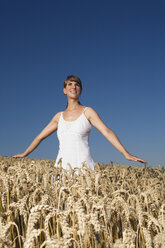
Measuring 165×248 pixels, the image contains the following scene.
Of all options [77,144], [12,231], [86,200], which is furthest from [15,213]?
[77,144]

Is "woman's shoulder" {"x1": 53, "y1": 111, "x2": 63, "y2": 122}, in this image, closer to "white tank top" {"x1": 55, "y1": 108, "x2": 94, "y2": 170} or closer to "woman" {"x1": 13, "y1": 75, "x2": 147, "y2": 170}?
"woman" {"x1": 13, "y1": 75, "x2": 147, "y2": 170}

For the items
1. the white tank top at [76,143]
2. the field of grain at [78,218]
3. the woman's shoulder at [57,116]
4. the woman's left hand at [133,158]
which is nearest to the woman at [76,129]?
the white tank top at [76,143]

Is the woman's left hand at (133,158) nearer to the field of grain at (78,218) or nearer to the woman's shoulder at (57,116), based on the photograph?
the field of grain at (78,218)

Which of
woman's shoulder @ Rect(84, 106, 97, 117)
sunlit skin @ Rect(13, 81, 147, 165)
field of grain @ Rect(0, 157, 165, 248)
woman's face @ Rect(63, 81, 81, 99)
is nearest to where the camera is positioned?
field of grain @ Rect(0, 157, 165, 248)

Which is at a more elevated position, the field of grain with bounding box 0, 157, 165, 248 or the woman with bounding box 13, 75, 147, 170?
the woman with bounding box 13, 75, 147, 170

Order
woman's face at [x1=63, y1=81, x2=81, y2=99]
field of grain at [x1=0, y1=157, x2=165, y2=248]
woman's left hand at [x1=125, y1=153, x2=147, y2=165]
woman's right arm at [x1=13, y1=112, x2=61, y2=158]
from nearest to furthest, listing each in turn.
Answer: field of grain at [x1=0, y1=157, x2=165, y2=248]
woman's left hand at [x1=125, y1=153, x2=147, y2=165]
woman's face at [x1=63, y1=81, x2=81, y2=99]
woman's right arm at [x1=13, y1=112, x2=61, y2=158]

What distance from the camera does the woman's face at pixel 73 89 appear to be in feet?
19.2

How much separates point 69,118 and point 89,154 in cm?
89

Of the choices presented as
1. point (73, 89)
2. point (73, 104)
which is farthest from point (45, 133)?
point (73, 89)

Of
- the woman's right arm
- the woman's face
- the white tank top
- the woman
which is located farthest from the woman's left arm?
the woman's right arm

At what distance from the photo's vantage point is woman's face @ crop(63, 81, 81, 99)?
5.84 m

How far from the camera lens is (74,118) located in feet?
18.7

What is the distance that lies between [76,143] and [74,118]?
1.79ft

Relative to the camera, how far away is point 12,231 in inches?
86.8
